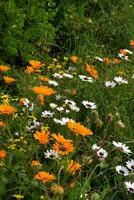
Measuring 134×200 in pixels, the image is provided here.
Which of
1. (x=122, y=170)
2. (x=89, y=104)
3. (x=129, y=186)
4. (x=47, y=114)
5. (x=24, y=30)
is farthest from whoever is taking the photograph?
(x=24, y=30)

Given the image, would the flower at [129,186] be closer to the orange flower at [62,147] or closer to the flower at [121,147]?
the flower at [121,147]

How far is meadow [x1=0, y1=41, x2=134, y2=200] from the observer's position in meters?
2.53

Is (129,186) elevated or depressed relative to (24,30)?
depressed

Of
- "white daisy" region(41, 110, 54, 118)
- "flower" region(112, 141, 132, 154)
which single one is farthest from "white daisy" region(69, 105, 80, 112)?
"flower" region(112, 141, 132, 154)

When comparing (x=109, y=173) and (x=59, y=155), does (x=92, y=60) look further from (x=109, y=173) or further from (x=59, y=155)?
(x=59, y=155)

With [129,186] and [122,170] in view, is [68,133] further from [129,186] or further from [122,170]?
[129,186]

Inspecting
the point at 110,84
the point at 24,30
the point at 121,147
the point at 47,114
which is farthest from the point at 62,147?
the point at 24,30

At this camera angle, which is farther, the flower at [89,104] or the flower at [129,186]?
the flower at [89,104]

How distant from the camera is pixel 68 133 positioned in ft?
10.1

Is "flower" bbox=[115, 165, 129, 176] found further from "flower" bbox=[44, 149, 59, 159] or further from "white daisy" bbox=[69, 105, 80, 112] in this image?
"white daisy" bbox=[69, 105, 80, 112]

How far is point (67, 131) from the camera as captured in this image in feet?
10.2

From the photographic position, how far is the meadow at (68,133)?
2.53 m

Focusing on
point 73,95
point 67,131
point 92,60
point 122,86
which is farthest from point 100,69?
point 67,131

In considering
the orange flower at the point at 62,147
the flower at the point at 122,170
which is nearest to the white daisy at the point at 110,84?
the flower at the point at 122,170
